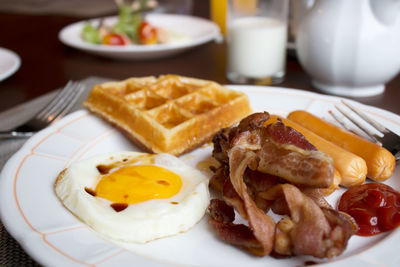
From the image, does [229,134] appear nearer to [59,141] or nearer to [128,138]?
[128,138]

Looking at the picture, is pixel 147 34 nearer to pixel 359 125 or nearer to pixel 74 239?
pixel 359 125

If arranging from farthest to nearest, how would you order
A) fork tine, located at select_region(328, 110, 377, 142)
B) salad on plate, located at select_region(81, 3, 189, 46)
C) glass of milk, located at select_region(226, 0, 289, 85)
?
salad on plate, located at select_region(81, 3, 189, 46), glass of milk, located at select_region(226, 0, 289, 85), fork tine, located at select_region(328, 110, 377, 142)

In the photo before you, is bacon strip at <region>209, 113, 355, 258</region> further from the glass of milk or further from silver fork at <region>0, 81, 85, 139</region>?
the glass of milk

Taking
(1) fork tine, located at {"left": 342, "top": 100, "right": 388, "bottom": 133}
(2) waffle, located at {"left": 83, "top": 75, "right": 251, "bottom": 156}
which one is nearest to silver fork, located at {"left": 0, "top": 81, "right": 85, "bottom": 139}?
(2) waffle, located at {"left": 83, "top": 75, "right": 251, "bottom": 156}

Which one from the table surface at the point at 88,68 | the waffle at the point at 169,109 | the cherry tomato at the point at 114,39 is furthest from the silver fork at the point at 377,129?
the cherry tomato at the point at 114,39

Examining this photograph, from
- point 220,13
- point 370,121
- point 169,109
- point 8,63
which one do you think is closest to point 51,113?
point 169,109

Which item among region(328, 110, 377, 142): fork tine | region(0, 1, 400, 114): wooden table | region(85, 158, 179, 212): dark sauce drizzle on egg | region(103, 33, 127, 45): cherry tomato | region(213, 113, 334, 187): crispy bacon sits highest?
region(213, 113, 334, 187): crispy bacon
